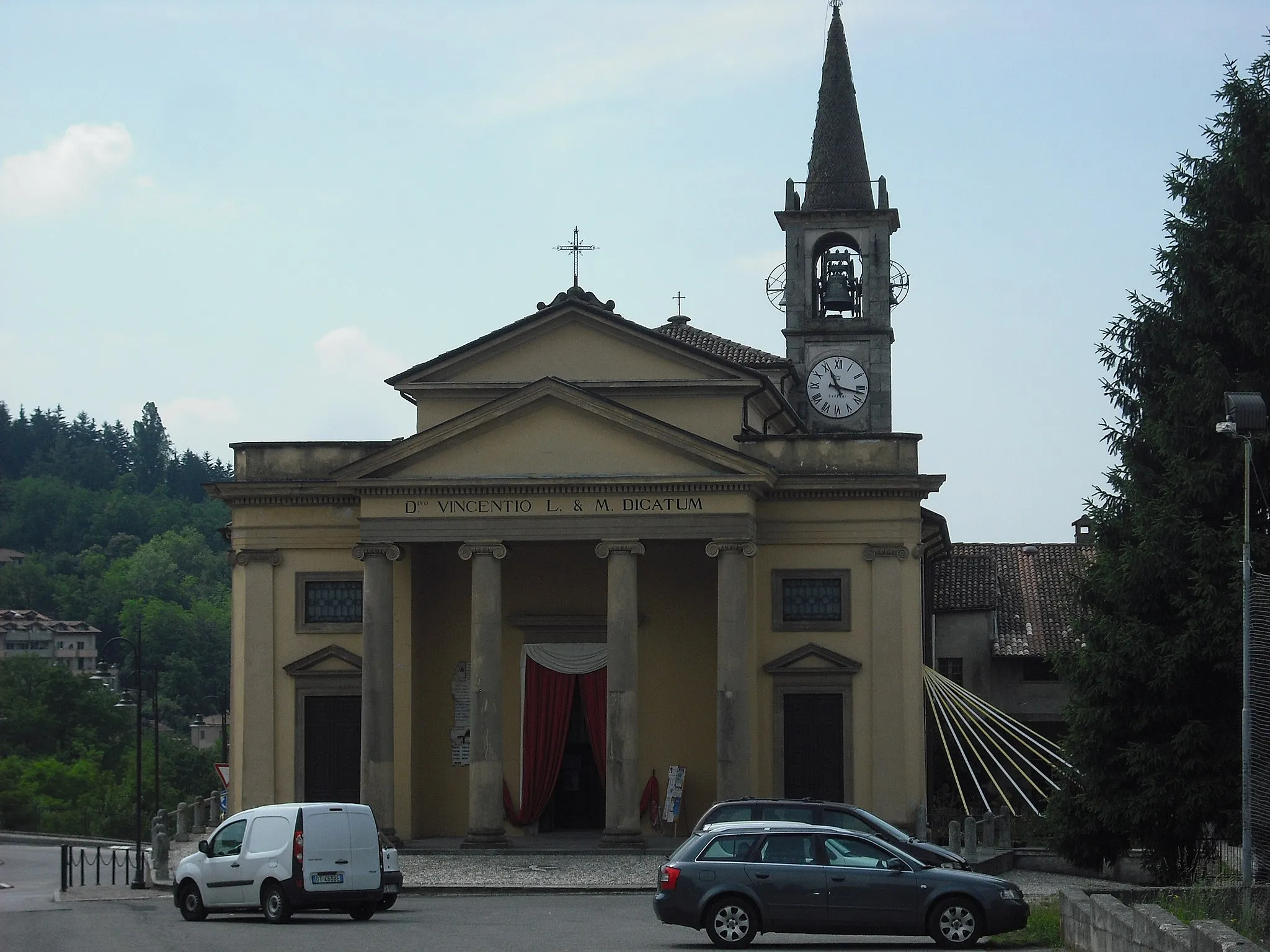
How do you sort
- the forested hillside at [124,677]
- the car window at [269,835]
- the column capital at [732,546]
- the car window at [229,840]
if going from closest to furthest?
the car window at [269,835] → the car window at [229,840] → the column capital at [732,546] → the forested hillside at [124,677]

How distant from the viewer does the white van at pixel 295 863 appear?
2478 centimetres

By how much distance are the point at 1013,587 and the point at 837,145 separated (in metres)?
13.3

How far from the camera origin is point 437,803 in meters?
38.7

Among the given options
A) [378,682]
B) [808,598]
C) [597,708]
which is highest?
[808,598]

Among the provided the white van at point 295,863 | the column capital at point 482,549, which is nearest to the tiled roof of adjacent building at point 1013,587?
the column capital at point 482,549

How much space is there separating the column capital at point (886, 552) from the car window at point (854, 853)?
16.2 meters

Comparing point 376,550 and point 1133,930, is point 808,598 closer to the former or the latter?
point 376,550

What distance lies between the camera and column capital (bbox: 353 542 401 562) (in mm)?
36375

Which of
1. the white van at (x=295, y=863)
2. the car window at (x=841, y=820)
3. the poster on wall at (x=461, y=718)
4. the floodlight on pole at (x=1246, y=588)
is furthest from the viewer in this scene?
the poster on wall at (x=461, y=718)

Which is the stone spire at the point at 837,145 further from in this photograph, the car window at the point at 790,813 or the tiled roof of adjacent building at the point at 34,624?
the tiled roof of adjacent building at the point at 34,624

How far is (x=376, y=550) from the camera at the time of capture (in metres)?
36.4

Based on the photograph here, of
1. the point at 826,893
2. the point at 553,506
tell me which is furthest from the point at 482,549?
the point at 826,893

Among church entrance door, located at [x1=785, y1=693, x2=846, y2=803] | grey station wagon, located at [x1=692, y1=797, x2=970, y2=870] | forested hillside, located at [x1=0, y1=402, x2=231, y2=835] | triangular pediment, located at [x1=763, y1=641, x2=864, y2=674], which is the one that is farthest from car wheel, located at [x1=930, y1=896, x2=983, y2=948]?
forested hillside, located at [x1=0, y1=402, x2=231, y2=835]

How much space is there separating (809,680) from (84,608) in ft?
514
